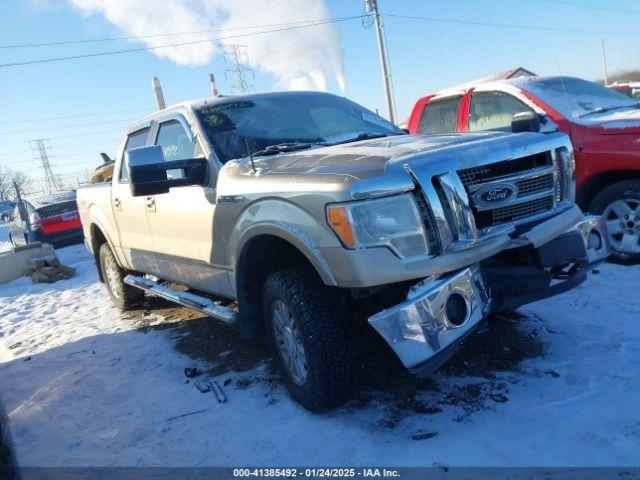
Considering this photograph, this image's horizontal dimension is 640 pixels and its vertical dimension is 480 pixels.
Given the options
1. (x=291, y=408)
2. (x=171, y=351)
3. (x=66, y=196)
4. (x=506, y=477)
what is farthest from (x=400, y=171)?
(x=66, y=196)

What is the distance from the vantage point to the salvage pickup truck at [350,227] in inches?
92.3

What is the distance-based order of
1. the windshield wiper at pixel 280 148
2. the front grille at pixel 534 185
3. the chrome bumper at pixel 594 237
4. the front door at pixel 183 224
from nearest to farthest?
the front grille at pixel 534 185, the chrome bumper at pixel 594 237, the windshield wiper at pixel 280 148, the front door at pixel 183 224

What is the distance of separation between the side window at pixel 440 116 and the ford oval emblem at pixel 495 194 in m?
3.46

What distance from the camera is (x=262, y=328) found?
329 cm

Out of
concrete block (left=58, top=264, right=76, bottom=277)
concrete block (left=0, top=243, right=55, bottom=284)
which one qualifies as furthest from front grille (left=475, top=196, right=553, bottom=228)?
concrete block (left=0, top=243, right=55, bottom=284)

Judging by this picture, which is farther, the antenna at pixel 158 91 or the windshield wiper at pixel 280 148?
the antenna at pixel 158 91

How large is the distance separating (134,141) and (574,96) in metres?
4.58

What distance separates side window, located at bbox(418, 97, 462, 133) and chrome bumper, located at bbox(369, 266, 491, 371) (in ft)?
13.1

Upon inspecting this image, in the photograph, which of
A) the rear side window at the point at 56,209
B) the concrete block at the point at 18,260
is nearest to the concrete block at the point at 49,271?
the concrete block at the point at 18,260

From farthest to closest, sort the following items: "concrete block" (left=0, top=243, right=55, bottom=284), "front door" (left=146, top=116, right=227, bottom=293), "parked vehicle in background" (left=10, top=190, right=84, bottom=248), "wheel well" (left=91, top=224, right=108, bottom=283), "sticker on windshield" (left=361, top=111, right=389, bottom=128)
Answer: "parked vehicle in background" (left=10, top=190, right=84, bottom=248), "concrete block" (left=0, top=243, right=55, bottom=284), "wheel well" (left=91, top=224, right=108, bottom=283), "sticker on windshield" (left=361, top=111, right=389, bottom=128), "front door" (left=146, top=116, right=227, bottom=293)

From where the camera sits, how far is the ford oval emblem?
2.54 m

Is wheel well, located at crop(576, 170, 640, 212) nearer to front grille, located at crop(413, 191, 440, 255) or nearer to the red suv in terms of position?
the red suv

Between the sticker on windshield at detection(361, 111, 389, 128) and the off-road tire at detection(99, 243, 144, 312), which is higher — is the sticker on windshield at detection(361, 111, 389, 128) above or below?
above

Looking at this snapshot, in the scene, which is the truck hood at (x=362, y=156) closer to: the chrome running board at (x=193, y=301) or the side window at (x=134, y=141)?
the chrome running board at (x=193, y=301)
